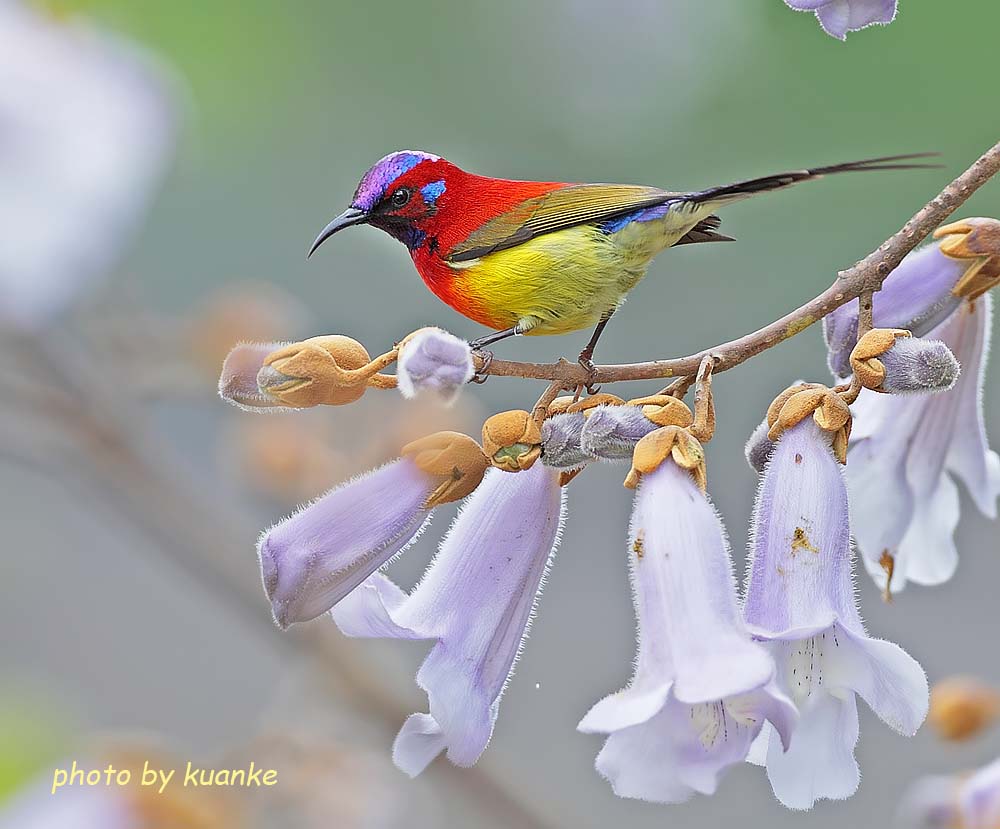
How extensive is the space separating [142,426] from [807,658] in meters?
0.62

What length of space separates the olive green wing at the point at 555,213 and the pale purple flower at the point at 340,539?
116 mm

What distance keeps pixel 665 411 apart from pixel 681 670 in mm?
118

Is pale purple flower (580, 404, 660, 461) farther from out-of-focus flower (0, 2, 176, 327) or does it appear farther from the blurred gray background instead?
out-of-focus flower (0, 2, 176, 327)

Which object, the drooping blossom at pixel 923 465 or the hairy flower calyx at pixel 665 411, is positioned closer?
the hairy flower calyx at pixel 665 411

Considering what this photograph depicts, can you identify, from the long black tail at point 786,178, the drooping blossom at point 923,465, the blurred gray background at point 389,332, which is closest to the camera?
the long black tail at point 786,178

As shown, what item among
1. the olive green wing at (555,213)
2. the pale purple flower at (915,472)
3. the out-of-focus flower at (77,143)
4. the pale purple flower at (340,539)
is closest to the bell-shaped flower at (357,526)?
the pale purple flower at (340,539)

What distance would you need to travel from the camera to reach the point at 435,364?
0.53 meters

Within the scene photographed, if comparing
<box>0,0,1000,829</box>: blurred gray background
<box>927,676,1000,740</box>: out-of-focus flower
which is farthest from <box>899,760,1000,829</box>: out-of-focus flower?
<box>0,0,1000,829</box>: blurred gray background

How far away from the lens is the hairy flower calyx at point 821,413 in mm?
603

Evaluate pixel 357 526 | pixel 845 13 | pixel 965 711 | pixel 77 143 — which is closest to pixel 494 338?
→ pixel 357 526

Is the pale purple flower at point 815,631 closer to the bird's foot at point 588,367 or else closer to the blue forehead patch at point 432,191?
the bird's foot at point 588,367

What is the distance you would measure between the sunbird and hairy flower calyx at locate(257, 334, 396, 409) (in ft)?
0.17

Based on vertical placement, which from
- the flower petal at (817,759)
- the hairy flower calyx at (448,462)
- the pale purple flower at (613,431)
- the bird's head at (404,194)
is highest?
the bird's head at (404,194)

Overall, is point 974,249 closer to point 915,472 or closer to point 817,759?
point 915,472
